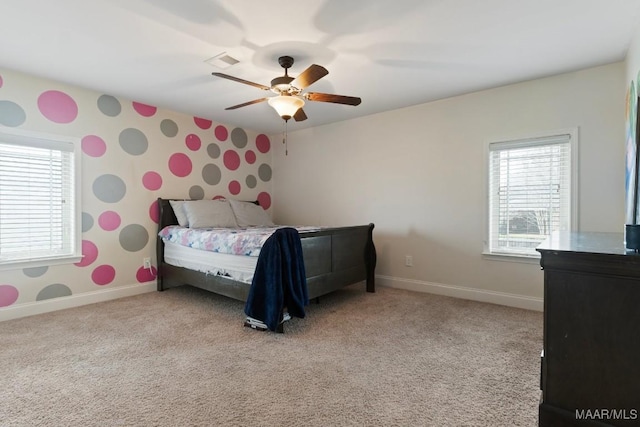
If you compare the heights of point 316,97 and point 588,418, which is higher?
point 316,97

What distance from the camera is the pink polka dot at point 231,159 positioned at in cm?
472

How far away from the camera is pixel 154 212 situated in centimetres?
397

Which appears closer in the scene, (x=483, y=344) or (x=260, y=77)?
(x=483, y=344)

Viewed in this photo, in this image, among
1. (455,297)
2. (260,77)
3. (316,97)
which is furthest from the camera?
(455,297)

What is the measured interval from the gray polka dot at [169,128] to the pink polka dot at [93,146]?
0.71m

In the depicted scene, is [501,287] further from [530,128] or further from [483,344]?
[530,128]

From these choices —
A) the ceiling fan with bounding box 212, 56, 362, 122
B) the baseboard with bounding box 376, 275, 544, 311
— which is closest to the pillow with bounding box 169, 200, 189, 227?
the ceiling fan with bounding box 212, 56, 362, 122

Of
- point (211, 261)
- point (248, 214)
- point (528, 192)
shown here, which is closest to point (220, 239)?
point (211, 261)

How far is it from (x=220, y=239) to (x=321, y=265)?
1.00m

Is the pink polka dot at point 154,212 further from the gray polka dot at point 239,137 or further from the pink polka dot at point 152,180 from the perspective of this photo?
the gray polka dot at point 239,137

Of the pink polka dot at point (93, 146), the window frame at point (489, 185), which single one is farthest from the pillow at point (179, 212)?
the window frame at point (489, 185)

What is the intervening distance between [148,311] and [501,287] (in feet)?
11.8

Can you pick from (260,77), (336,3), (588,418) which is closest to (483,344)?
(588,418)

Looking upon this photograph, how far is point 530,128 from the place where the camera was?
10.4ft
